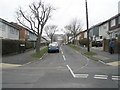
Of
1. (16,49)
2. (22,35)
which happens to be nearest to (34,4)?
(16,49)

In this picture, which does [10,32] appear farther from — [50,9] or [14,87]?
[14,87]

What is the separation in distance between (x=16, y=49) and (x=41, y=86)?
14.0 m

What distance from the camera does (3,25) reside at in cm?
2486

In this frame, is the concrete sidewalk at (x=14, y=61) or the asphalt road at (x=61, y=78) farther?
the concrete sidewalk at (x=14, y=61)

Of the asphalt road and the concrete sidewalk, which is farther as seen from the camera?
the concrete sidewalk

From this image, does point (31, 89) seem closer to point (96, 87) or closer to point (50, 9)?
point (96, 87)

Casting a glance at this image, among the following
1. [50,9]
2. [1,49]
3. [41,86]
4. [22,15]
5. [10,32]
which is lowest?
[41,86]

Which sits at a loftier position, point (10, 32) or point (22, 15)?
point (22, 15)

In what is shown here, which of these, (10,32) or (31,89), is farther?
(10,32)

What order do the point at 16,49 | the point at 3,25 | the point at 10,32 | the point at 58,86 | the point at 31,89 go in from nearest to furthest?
1. the point at 31,89
2. the point at 58,86
3. the point at 16,49
4. the point at 3,25
5. the point at 10,32

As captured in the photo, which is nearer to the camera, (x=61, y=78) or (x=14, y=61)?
(x=61, y=78)

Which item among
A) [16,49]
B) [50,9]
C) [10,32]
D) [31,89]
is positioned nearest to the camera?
[31,89]

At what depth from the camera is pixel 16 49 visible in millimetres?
18219

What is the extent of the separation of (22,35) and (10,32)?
47.2 ft
